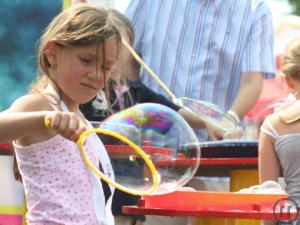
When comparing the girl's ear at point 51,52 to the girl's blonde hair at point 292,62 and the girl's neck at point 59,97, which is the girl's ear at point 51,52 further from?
the girl's blonde hair at point 292,62

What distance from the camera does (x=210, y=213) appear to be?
3258 mm

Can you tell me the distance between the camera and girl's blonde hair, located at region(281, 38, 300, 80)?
4457mm

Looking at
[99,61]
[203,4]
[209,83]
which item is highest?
[99,61]

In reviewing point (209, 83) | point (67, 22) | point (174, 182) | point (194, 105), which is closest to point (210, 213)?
point (174, 182)

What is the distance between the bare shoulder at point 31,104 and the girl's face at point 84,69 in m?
0.09

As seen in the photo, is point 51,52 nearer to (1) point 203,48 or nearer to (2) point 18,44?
(2) point 18,44

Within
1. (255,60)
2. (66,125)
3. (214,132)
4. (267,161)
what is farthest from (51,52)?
(255,60)

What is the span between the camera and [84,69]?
2988 millimetres

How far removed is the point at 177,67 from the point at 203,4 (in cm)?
36

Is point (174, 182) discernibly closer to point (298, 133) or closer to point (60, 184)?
point (60, 184)

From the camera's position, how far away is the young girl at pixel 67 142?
2955mm

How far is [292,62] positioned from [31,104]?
1.82m

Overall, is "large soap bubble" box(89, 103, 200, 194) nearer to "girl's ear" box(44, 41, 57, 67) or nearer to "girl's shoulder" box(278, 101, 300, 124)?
"girl's ear" box(44, 41, 57, 67)
